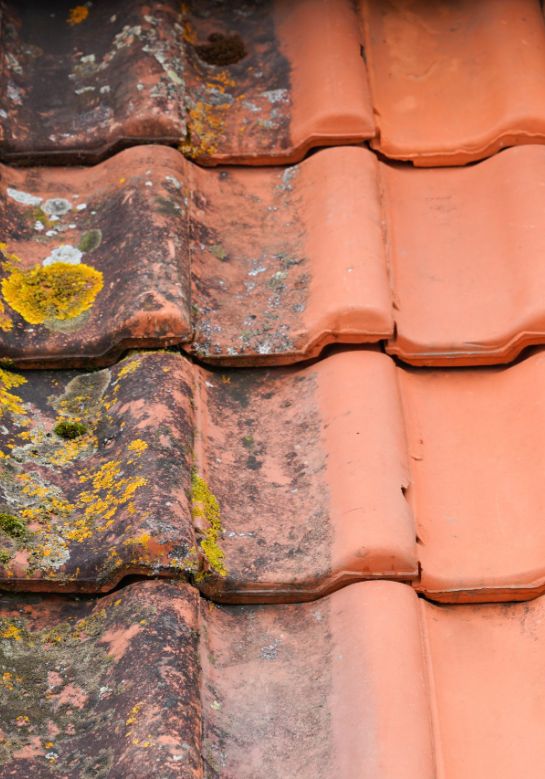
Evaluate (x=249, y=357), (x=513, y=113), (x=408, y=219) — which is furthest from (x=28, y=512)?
(x=513, y=113)

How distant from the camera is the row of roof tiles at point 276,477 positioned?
5.94 ft

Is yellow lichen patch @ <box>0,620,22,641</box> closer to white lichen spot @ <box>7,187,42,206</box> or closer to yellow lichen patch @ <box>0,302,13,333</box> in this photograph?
yellow lichen patch @ <box>0,302,13,333</box>

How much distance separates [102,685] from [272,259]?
97 centimetres

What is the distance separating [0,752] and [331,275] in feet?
3.35

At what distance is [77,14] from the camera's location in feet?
9.17

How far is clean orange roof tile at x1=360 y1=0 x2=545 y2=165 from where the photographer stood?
2531mm

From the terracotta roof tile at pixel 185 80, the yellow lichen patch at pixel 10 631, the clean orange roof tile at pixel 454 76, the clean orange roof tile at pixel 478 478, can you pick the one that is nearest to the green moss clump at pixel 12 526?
the yellow lichen patch at pixel 10 631

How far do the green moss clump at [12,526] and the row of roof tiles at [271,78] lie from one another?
0.93 meters

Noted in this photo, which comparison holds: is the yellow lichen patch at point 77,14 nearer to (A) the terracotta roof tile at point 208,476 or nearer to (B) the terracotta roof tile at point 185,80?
(B) the terracotta roof tile at point 185,80

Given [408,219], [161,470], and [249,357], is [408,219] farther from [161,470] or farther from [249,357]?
[161,470]

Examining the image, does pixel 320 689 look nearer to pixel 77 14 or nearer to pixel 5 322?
pixel 5 322

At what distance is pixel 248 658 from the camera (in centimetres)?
177

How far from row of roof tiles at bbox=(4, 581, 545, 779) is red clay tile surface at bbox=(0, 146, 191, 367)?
503 mm

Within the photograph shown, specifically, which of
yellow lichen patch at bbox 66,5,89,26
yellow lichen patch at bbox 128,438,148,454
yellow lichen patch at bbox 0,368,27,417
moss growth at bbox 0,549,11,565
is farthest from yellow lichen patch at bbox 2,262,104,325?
yellow lichen patch at bbox 66,5,89,26
